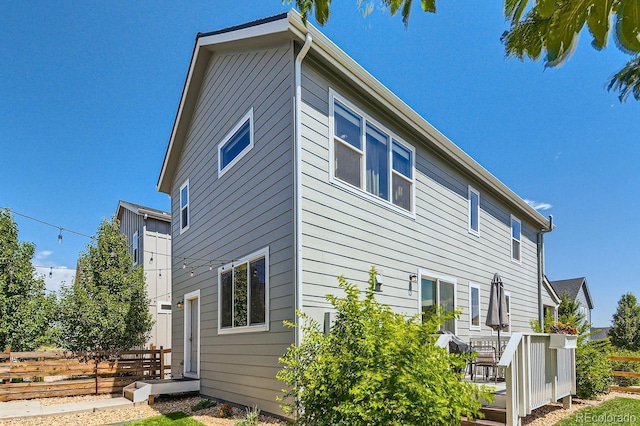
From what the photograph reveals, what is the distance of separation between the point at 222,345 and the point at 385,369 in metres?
5.91

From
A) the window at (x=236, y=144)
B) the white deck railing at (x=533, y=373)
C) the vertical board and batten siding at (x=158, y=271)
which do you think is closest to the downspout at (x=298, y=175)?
the window at (x=236, y=144)

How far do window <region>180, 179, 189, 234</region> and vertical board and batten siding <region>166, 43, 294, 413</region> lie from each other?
0.74 ft

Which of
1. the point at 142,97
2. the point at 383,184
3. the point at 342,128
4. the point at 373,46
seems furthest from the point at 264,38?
the point at 142,97

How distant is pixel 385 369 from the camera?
12.0ft

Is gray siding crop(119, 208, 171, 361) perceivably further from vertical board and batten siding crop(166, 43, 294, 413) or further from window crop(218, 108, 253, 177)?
window crop(218, 108, 253, 177)

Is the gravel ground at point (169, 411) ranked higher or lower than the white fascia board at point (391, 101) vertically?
lower

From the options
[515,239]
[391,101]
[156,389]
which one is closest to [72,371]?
[156,389]

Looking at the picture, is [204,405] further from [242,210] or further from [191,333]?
[242,210]

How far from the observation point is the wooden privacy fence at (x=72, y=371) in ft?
32.3

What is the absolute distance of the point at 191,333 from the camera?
36.4 ft

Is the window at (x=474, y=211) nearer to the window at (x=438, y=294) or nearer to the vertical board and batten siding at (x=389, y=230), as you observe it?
the vertical board and batten siding at (x=389, y=230)

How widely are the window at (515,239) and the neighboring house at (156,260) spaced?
12.6m

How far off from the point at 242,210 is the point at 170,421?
153 inches

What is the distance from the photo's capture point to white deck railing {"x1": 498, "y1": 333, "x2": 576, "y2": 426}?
5559 millimetres
